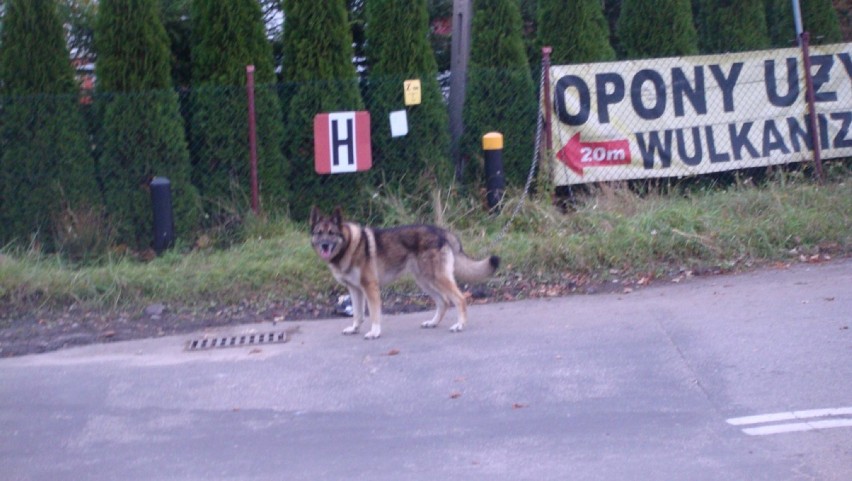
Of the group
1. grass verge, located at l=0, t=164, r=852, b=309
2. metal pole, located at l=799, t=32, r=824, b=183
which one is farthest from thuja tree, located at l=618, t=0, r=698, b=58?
grass verge, located at l=0, t=164, r=852, b=309

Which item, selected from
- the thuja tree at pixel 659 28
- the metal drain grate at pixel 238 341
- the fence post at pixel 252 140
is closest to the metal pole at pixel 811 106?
the thuja tree at pixel 659 28

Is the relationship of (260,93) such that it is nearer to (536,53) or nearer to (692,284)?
(536,53)

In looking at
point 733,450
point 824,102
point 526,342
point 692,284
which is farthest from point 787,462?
point 824,102

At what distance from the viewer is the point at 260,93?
1194 cm

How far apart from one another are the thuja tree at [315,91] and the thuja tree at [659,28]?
3.78 metres

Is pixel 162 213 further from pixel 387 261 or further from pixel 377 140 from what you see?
pixel 387 261

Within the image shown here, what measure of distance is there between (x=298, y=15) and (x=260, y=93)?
43.2 inches

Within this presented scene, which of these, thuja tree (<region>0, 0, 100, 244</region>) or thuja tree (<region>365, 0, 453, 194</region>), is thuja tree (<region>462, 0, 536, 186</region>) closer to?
thuja tree (<region>365, 0, 453, 194</region>)

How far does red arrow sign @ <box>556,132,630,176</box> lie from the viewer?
39.9 feet

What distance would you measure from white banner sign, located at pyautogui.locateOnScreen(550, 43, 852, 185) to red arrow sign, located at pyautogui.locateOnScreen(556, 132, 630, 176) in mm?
12

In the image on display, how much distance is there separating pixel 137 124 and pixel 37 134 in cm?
106

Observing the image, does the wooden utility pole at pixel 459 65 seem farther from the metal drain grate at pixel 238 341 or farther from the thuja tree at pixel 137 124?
the metal drain grate at pixel 238 341

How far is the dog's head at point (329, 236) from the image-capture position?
27.5ft

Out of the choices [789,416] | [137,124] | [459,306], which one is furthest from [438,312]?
[137,124]
